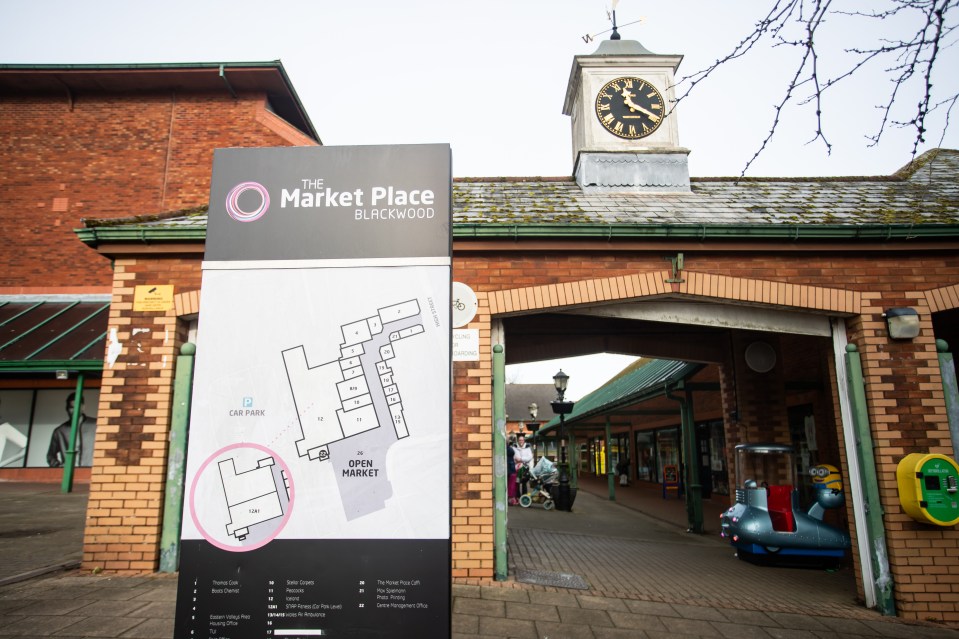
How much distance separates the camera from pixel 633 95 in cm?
846

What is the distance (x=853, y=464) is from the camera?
222 inches

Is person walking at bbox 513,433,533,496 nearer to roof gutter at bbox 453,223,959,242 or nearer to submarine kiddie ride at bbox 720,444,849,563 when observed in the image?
submarine kiddie ride at bbox 720,444,849,563

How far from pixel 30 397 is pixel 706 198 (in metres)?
16.0

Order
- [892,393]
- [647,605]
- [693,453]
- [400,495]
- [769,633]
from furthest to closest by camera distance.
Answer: [693,453]
[892,393]
[647,605]
[769,633]
[400,495]

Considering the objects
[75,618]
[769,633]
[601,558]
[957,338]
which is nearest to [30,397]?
[75,618]

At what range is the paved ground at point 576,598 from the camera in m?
4.19

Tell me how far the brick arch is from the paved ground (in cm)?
281

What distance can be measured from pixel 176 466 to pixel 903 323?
7367 mm

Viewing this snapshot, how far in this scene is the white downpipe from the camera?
5.39 metres

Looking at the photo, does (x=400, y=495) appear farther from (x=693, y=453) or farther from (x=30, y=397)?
(x=30, y=397)

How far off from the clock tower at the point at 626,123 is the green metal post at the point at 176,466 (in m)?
5.52

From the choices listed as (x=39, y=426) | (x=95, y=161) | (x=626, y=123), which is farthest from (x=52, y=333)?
(x=626, y=123)

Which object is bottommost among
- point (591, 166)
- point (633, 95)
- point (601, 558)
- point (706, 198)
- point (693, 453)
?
point (601, 558)

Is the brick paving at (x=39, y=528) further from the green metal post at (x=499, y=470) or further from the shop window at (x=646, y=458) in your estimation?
the shop window at (x=646, y=458)
